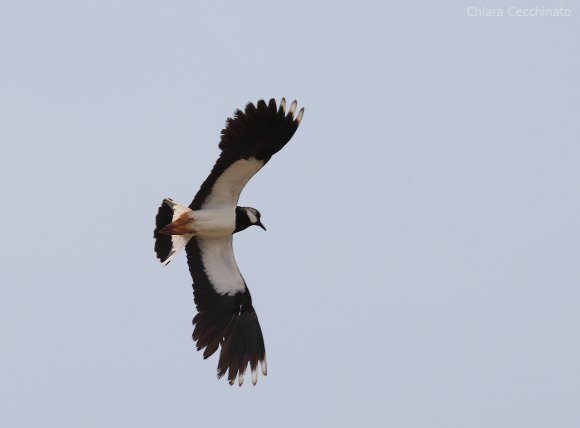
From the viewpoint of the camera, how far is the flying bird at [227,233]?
634 inches

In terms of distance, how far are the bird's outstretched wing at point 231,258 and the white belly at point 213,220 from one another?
10cm

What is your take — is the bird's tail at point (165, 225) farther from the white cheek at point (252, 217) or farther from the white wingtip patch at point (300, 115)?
the white wingtip patch at point (300, 115)

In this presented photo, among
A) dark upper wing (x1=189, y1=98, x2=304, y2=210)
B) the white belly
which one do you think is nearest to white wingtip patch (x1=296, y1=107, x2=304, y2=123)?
dark upper wing (x1=189, y1=98, x2=304, y2=210)

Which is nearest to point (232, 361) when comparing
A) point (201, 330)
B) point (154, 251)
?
point (201, 330)

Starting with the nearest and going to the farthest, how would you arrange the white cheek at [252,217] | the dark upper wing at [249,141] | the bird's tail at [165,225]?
the dark upper wing at [249,141]
the bird's tail at [165,225]
the white cheek at [252,217]

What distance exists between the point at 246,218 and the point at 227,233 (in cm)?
31

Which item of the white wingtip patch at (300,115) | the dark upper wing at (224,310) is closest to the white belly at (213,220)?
the dark upper wing at (224,310)

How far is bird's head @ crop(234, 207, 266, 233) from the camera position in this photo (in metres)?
17.0

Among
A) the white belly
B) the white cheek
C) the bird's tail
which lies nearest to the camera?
the white belly

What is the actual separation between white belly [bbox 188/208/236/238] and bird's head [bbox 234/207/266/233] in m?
0.08

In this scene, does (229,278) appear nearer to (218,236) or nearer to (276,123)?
(218,236)

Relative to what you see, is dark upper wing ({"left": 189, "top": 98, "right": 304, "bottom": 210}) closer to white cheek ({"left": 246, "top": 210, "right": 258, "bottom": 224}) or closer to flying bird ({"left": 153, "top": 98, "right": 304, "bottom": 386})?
flying bird ({"left": 153, "top": 98, "right": 304, "bottom": 386})

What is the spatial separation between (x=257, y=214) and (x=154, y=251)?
1366mm

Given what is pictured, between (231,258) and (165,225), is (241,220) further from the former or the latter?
(165,225)
